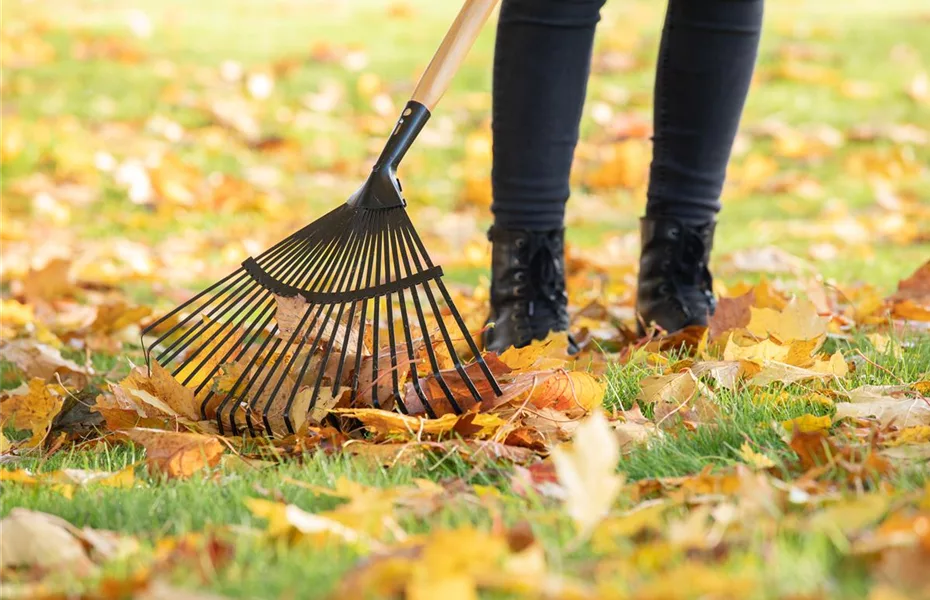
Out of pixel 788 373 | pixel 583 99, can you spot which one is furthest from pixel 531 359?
pixel 583 99

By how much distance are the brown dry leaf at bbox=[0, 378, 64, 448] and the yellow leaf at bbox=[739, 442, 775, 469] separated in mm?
1110

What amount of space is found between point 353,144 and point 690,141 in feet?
11.1

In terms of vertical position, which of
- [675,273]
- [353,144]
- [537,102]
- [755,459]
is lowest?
[755,459]

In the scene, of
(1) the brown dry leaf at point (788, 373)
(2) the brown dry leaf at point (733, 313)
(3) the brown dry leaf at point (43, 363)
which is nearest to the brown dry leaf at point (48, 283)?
(3) the brown dry leaf at point (43, 363)

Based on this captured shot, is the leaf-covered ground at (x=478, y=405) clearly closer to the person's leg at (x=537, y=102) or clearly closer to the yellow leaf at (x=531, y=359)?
the yellow leaf at (x=531, y=359)

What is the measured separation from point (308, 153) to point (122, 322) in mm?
2884

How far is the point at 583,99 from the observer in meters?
2.18

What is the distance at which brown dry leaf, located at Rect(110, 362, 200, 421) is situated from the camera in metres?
1.72

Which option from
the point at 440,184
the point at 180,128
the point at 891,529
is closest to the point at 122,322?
the point at 891,529

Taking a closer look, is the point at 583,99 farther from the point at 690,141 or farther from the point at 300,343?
the point at 300,343

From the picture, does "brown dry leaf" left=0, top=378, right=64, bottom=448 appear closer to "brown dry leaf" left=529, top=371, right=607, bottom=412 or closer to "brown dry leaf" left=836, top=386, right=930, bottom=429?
"brown dry leaf" left=529, top=371, right=607, bottom=412

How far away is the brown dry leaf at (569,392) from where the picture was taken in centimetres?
168

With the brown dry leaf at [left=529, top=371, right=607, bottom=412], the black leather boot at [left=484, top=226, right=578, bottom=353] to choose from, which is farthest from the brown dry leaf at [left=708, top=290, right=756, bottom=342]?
the brown dry leaf at [left=529, top=371, right=607, bottom=412]

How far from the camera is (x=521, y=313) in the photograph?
7.30 feet
